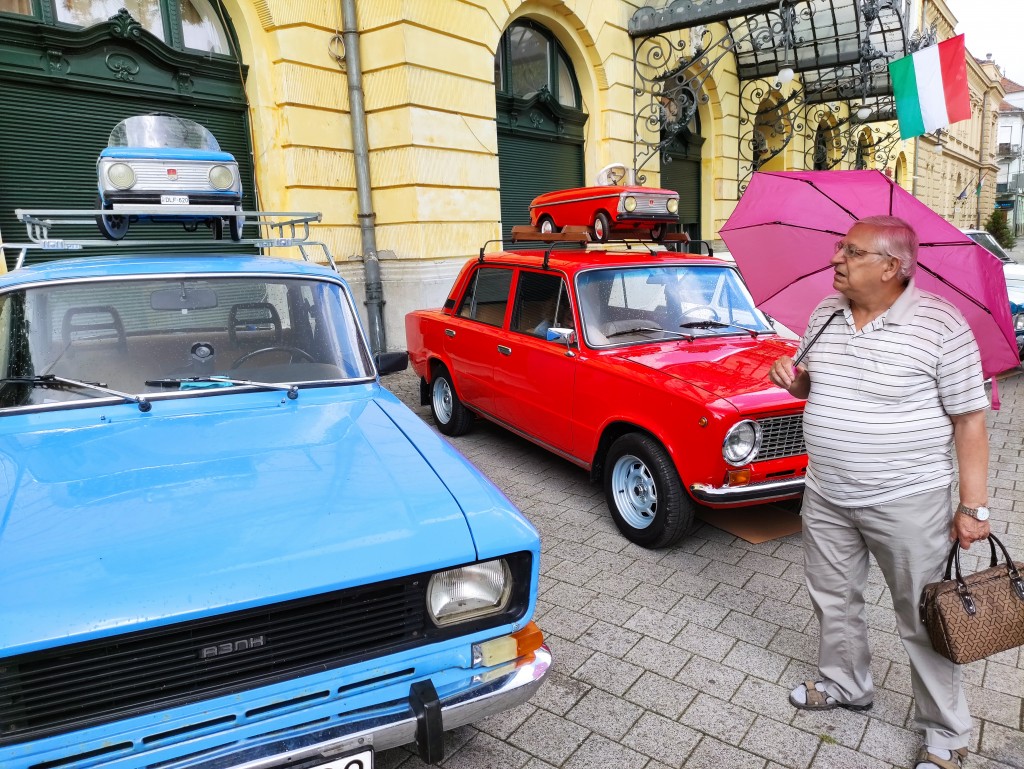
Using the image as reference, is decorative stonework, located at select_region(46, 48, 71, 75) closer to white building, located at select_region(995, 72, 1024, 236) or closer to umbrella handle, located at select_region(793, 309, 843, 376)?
umbrella handle, located at select_region(793, 309, 843, 376)

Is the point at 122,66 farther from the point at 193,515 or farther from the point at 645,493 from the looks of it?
the point at 193,515

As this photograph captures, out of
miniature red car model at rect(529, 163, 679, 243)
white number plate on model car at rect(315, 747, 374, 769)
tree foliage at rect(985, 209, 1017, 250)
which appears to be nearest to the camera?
white number plate on model car at rect(315, 747, 374, 769)

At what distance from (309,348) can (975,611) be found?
112 inches

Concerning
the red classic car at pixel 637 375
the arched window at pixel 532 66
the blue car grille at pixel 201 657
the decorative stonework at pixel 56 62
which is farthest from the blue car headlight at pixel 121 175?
the arched window at pixel 532 66

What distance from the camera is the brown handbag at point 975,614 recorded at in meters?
2.25

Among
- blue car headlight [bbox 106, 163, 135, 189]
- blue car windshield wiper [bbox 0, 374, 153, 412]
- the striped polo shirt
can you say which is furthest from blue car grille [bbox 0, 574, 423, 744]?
blue car headlight [bbox 106, 163, 135, 189]

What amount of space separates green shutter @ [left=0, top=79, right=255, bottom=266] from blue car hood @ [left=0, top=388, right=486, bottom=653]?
5.24 metres

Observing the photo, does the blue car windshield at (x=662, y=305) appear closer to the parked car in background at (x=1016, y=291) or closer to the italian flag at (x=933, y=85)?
the parked car in background at (x=1016, y=291)

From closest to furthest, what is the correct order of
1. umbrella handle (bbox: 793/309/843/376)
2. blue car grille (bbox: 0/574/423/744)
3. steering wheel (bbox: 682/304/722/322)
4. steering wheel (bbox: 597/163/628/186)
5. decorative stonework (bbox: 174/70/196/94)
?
blue car grille (bbox: 0/574/423/744) → umbrella handle (bbox: 793/309/843/376) → steering wheel (bbox: 682/304/722/322) → decorative stonework (bbox: 174/70/196/94) → steering wheel (bbox: 597/163/628/186)

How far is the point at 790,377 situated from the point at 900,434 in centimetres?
47

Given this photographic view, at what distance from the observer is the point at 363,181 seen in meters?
9.76

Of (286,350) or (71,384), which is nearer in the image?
(71,384)

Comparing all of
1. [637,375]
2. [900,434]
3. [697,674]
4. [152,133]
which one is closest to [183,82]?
[152,133]

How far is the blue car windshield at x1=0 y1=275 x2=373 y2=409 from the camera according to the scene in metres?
2.87
